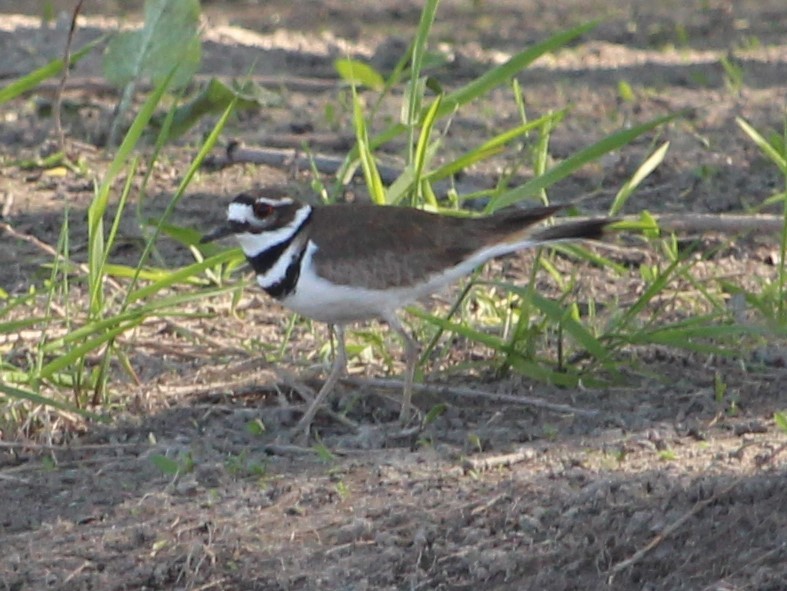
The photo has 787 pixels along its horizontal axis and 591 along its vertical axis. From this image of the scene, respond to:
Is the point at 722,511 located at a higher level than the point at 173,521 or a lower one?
higher

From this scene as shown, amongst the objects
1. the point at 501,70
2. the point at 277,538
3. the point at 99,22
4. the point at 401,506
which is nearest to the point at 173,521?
the point at 277,538

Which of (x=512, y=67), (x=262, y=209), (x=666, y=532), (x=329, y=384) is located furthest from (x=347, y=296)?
(x=666, y=532)

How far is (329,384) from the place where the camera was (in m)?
4.95

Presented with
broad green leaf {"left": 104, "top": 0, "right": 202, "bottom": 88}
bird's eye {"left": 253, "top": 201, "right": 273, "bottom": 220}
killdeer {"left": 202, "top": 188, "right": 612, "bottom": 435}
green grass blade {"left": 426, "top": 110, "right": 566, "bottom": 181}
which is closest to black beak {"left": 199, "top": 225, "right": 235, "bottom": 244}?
killdeer {"left": 202, "top": 188, "right": 612, "bottom": 435}

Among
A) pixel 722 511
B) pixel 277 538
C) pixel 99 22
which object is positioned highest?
pixel 722 511

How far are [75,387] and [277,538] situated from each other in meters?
1.18

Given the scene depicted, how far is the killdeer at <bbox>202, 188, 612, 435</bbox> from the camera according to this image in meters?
4.93

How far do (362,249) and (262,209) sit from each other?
1.24 feet

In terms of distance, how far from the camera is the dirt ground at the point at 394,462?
12.7 feet

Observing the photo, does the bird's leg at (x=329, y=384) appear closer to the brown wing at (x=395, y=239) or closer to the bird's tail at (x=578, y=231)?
the brown wing at (x=395, y=239)

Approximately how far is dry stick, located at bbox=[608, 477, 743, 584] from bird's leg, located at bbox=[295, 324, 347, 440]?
134cm

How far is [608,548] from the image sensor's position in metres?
3.84

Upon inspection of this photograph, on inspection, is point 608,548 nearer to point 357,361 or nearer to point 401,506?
point 401,506

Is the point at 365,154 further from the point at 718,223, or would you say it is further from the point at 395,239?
the point at 718,223
